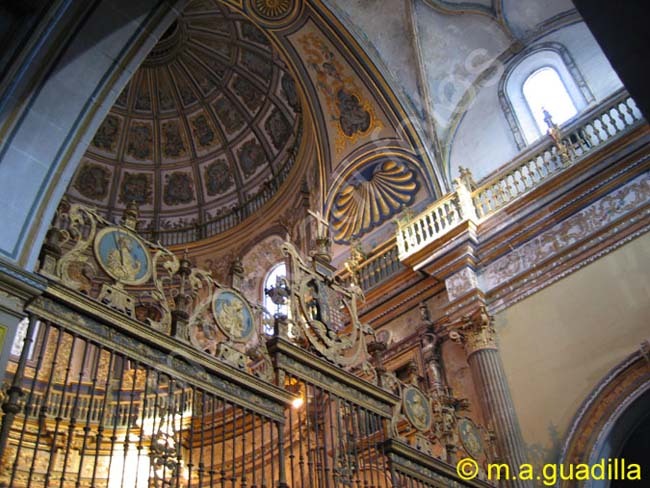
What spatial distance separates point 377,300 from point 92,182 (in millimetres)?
10980

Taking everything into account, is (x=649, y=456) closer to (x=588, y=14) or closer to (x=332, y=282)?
(x=332, y=282)

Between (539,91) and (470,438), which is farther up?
(539,91)

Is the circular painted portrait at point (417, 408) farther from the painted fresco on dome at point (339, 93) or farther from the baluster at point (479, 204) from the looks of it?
the painted fresco on dome at point (339, 93)

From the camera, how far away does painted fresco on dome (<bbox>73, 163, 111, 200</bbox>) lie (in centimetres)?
1994

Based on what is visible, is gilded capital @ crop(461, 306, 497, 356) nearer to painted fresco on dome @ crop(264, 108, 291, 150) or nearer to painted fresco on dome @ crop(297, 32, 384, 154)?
painted fresco on dome @ crop(297, 32, 384, 154)

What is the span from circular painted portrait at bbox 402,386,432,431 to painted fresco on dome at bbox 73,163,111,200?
48.0ft

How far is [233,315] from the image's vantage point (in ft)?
20.4

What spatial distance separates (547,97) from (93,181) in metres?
13.0

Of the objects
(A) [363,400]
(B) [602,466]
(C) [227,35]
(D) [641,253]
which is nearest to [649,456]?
(B) [602,466]

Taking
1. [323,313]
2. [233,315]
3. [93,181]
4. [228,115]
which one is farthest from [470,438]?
[93,181]

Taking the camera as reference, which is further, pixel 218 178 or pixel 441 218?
pixel 218 178

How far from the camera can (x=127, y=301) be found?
17.6 ft

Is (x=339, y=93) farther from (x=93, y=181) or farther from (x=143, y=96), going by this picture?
(x=93, y=181)

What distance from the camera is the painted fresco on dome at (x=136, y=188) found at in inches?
799
